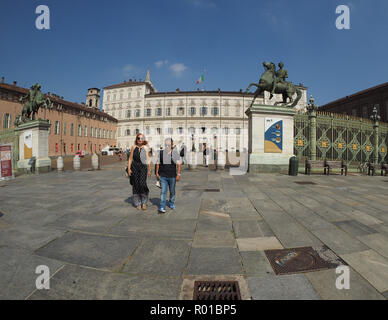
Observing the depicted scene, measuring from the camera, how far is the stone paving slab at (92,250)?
2432 millimetres

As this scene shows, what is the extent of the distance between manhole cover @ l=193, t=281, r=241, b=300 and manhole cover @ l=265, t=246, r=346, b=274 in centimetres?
63

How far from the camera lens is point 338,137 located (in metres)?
13.7

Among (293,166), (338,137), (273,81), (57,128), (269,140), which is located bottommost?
(293,166)

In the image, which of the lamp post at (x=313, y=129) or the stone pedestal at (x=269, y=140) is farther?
the lamp post at (x=313, y=129)

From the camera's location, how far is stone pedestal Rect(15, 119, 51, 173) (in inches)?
521

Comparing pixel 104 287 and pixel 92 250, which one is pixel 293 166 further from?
pixel 104 287

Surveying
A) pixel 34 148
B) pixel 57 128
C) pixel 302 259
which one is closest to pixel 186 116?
pixel 57 128

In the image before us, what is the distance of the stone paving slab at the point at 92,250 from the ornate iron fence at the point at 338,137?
1246 cm

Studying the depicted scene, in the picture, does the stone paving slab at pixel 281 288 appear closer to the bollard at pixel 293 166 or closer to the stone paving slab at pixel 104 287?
the stone paving slab at pixel 104 287

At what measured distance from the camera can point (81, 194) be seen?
630 cm

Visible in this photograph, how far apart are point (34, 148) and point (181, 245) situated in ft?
51.2

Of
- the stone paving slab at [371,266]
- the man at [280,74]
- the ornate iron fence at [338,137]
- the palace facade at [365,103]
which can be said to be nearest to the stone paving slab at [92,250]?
the stone paving slab at [371,266]

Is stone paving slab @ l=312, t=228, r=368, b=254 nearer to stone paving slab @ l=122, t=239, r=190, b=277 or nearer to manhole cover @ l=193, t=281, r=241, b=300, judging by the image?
manhole cover @ l=193, t=281, r=241, b=300
